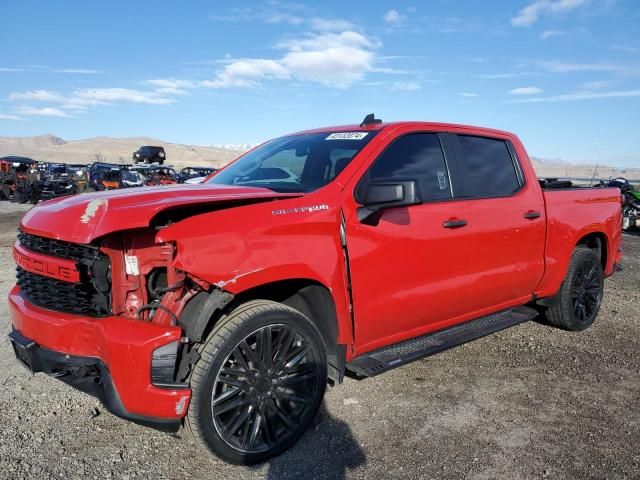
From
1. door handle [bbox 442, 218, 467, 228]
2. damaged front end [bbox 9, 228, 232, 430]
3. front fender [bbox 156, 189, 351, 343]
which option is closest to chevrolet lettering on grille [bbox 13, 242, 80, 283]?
damaged front end [bbox 9, 228, 232, 430]

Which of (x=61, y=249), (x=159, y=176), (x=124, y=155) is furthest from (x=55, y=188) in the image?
(x=124, y=155)

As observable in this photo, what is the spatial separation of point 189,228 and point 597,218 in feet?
14.2

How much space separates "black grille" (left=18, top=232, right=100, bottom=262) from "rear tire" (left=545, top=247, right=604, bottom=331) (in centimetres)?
424

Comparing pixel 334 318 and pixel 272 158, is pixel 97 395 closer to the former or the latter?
pixel 334 318

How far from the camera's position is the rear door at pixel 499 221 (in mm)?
4004

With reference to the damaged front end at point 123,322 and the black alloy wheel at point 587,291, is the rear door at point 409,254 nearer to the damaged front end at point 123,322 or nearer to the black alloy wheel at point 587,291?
the damaged front end at point 123,322

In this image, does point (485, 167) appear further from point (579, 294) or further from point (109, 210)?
point (109, 210)

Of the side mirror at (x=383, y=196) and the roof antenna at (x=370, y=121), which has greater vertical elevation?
the roof antenna at (x=370, y=121)

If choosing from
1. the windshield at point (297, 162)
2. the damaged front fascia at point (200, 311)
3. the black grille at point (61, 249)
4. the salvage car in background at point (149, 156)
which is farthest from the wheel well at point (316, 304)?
the salvage car in background at point (149, 156)

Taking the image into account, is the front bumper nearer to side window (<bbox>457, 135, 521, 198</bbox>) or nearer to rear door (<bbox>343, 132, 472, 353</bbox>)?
rear door (<bbox>343, 132, 472, 353</bbox>)

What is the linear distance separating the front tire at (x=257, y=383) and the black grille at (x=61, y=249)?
77 centimetres

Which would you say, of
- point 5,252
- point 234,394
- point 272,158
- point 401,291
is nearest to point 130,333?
point 234,394

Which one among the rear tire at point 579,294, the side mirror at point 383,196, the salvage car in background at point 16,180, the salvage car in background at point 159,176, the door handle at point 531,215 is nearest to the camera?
the side mirror at point 383,196

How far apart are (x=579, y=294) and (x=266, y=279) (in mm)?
3791
